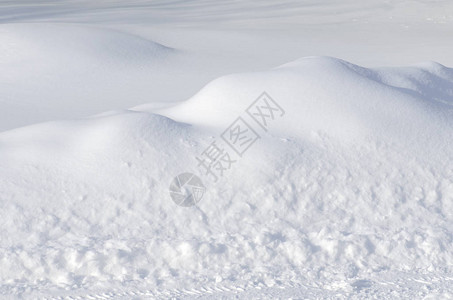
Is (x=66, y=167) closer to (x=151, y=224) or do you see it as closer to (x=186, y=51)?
(x=151, y=224)

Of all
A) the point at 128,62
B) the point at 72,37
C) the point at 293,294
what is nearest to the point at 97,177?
the point at 293,294

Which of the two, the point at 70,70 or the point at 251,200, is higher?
the point at 70,70

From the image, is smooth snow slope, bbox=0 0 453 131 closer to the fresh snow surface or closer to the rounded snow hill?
the fresh snow surface

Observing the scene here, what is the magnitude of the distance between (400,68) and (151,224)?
1.99 m

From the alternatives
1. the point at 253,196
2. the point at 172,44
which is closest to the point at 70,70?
the point at 172,44

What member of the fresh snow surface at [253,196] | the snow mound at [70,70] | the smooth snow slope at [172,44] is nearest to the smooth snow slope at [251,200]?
the fresh snow surface at [253,196]

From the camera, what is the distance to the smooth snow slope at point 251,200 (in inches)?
91.4

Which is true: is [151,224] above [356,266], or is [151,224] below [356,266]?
above

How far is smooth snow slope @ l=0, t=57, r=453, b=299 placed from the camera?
2.32m

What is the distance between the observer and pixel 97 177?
2775mm

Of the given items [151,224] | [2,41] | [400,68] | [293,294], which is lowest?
[293,294]

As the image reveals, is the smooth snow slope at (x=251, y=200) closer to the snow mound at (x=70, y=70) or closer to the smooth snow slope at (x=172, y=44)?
the snow mound at (x=70, y=70)

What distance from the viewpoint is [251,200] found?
108 inches

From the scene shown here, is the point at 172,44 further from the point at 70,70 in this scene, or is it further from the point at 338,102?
the point at 338,102
